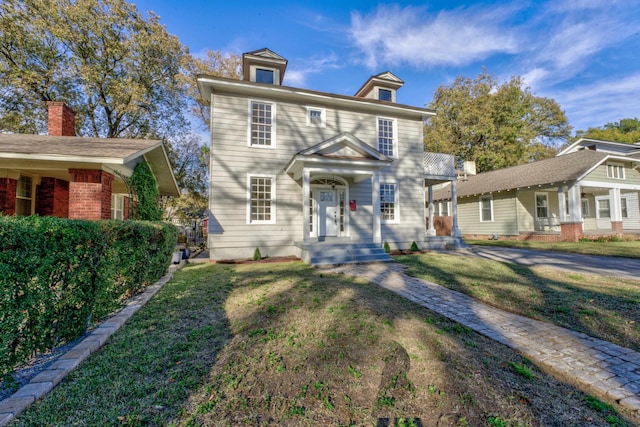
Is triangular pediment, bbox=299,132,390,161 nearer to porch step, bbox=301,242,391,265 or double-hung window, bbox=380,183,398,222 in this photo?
double-hung window, bbox=380,183,398,222

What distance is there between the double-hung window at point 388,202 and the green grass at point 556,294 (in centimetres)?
407

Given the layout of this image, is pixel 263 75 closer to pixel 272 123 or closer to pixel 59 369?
pixel 272 123

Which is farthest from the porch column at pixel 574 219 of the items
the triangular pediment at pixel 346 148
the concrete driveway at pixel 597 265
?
the triangular pediment at pixel 346 148

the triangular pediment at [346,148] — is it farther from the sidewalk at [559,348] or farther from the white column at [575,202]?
the white column at [575,202]

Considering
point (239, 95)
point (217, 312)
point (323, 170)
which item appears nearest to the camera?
point (217, 312)

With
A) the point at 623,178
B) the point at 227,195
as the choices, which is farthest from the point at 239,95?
the point at 623,178

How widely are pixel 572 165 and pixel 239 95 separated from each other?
18.3m

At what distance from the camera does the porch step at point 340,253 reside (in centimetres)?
882

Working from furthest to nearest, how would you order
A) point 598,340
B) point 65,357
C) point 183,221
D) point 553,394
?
point 183,221 → point 598,340 → point 65,357 → point 553,394

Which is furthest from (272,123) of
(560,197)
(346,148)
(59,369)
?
(560,197)

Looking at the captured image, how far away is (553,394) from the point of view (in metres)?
2.29

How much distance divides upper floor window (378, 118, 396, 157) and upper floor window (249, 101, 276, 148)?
4804mm

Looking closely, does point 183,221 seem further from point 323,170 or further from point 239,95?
point 323,170

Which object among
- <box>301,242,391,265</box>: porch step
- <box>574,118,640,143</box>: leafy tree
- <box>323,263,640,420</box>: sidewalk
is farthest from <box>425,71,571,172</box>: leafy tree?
<box>323,263,640,420</box>: sidewalk
